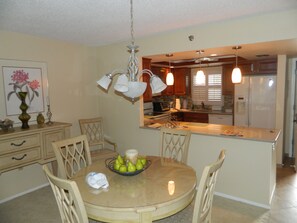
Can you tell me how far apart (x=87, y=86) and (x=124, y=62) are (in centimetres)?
90

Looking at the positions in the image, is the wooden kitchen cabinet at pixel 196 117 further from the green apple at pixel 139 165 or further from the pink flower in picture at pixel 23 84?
the green apple at pixel 139 165

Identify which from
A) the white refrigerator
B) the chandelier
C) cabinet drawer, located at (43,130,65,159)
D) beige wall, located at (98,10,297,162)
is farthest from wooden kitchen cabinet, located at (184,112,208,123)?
the chandelier

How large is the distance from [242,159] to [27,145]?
9.41 ft

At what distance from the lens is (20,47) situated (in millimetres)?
3254

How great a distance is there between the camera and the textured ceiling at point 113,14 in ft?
7.11

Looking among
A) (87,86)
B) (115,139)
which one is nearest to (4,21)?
(87,86)

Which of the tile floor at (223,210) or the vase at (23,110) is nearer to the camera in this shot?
the tile floor at (223,210)

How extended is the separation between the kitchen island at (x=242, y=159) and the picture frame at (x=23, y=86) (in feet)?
8.11

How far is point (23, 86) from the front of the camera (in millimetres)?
3299

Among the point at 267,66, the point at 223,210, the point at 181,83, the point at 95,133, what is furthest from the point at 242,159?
the point at 181,83

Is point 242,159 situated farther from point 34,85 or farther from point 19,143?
point 34,85

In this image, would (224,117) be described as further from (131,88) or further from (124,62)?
(131,88)

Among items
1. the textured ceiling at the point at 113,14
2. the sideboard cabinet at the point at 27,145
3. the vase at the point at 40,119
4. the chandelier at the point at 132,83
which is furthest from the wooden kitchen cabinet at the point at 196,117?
the chandelier at the point at 132,83

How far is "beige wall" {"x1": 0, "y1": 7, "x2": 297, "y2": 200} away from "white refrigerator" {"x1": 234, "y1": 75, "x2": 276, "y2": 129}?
7.78 feet
